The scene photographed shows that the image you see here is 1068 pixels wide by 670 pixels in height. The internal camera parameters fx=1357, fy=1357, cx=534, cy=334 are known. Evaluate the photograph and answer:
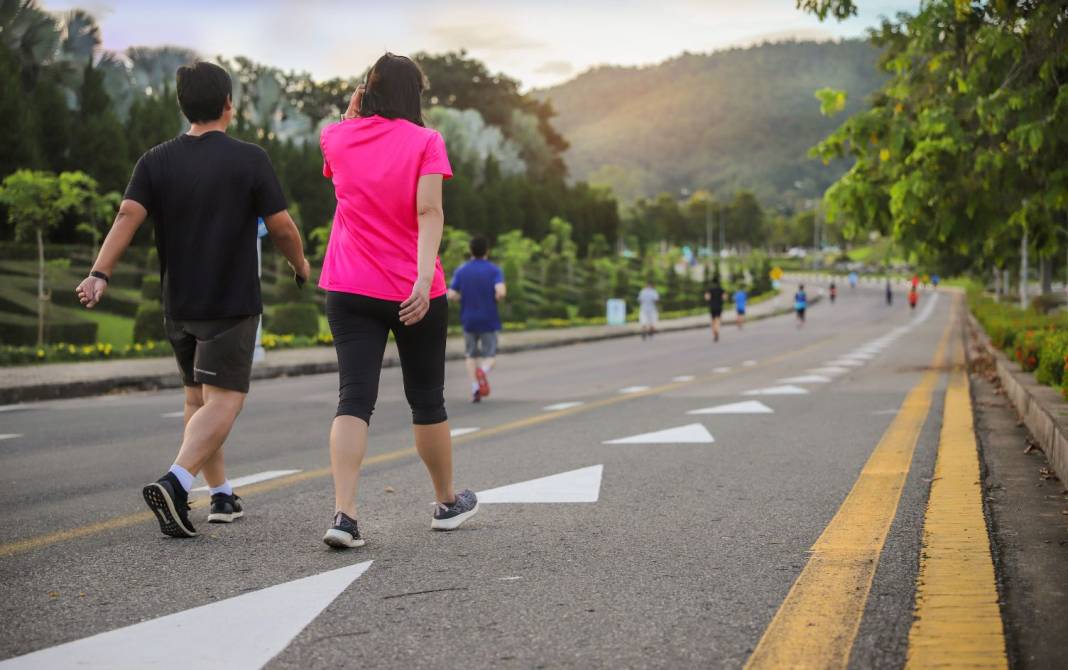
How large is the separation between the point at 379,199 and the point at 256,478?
9.17ft

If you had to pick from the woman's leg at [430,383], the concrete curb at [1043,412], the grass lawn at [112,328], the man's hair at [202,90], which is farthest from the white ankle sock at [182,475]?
the grass lawn at [112,328]

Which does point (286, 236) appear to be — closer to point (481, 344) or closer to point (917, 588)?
point (917, 588)

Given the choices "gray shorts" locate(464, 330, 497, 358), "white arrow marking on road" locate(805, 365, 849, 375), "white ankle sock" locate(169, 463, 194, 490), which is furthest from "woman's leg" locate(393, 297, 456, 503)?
"white arrow marking on road" locate(805, 365, 849, 375)

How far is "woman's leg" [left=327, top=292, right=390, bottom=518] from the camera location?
4.94 metres

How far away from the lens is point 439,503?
5352 mm

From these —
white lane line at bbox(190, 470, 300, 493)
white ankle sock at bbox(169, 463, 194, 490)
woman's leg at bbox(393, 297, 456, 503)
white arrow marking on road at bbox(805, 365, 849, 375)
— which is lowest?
white arrow marking on road at bbox(805, 365, 849, 375)

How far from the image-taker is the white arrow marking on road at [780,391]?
13891mm

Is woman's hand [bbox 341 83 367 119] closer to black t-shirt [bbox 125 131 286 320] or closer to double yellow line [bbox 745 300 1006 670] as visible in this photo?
black t-shirt [bbox 125 131 286 320]

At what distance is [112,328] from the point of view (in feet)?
97.3

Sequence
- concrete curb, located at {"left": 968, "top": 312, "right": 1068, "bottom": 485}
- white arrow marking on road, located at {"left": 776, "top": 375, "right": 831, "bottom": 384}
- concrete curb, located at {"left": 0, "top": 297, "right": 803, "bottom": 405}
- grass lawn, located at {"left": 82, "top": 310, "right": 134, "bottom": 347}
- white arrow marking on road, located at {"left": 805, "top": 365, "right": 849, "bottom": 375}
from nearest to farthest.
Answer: concrete curb, located at {"left": 968, "top": 312, "right": 1068, "bottom": 485}
concrete curb, located at {"left": 0, "top": 297, "right": 803, "bottom": 405}
white arrow marking on road, located at {"left": 776, "top": 375, "right": 831, "bottom": 384}
white arrow marking on road, located at {"left": 805, "top": 365, "right": 849, "bottom": 375}
grass lawn, located at {"left": 82, "top": 310, "right": 134, "bottom": 347}

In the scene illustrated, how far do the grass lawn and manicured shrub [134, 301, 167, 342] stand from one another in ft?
2.77

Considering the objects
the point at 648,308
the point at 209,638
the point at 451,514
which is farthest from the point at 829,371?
the point at 648,308

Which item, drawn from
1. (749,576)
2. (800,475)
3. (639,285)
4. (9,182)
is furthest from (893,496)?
(639,285)

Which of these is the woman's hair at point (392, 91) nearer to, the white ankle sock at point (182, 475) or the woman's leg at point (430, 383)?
the woman's leg at point (430, 383)
